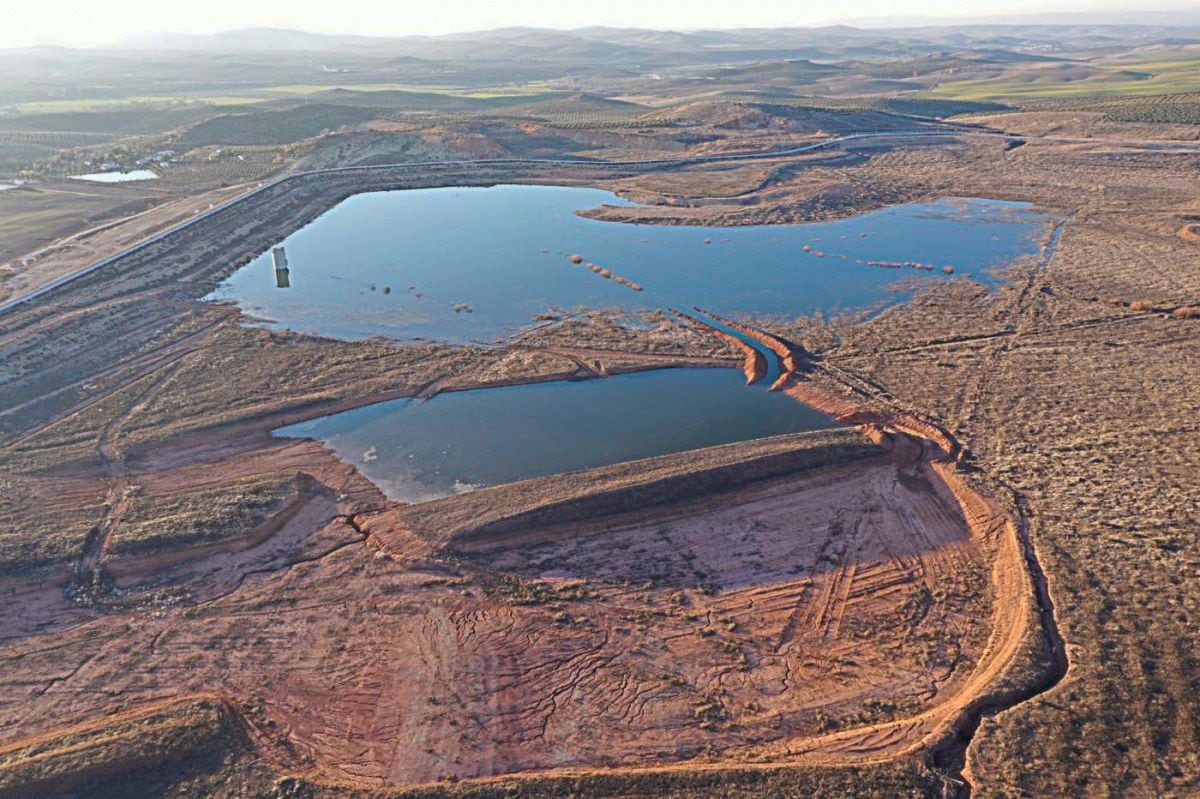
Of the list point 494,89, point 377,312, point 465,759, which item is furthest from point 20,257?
point 494,89

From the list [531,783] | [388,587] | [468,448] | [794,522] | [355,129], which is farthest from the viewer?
[355,129]

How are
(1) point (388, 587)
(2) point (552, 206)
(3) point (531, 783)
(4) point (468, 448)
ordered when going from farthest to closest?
1. (2) point (552, 206)
2. (4) point (468, 448)
3. (1) point (388, 587)
4. (3) point (531, 783)

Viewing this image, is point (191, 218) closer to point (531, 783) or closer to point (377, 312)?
point (377, 312)

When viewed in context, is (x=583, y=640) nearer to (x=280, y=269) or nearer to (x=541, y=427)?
(x=541, y=427)

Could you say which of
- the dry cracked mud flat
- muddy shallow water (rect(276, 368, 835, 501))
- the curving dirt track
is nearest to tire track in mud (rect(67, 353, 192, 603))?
the dry cracked mud flat

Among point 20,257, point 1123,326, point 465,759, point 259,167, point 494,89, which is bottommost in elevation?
point 465,759

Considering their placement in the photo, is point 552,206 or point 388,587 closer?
point 388,587
